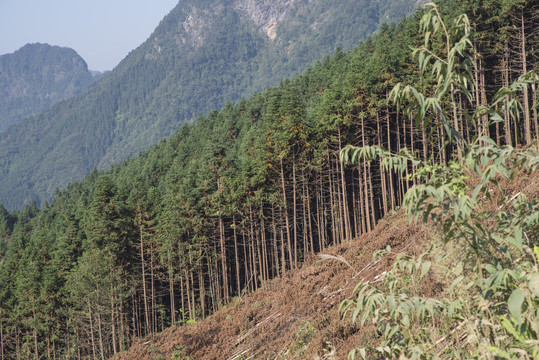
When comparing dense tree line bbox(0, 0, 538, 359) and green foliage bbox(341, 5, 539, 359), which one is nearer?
green foliage bbox(341, 5, 539, 359)

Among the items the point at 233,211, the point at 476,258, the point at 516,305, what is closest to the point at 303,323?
the point at 476,258

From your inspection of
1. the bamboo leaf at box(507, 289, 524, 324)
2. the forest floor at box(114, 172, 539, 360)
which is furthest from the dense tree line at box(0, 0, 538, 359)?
the bamboo leaf at box(507, 289, 524, 324)

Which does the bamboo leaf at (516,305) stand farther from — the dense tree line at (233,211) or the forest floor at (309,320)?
the dense tree line at (233,211)

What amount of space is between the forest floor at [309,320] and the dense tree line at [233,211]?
968 cm

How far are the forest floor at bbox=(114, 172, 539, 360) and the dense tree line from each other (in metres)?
9.68

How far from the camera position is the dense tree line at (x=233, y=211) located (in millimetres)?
35688

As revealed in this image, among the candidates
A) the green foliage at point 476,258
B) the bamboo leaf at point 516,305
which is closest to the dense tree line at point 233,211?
the green foliage at point 476,258

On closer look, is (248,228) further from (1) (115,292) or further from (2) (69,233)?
(2) (69,233)

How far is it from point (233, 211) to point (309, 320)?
965 inches

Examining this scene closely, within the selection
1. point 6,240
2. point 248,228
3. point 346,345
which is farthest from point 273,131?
point 6,240

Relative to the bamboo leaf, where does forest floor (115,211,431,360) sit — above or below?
below

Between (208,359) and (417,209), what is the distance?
56.0ft

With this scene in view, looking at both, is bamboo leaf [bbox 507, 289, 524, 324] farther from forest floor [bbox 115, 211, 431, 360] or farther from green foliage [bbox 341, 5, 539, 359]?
forest floor [bbox 115, 211, 431, 360]

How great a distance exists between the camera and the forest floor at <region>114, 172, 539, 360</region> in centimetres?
1142
